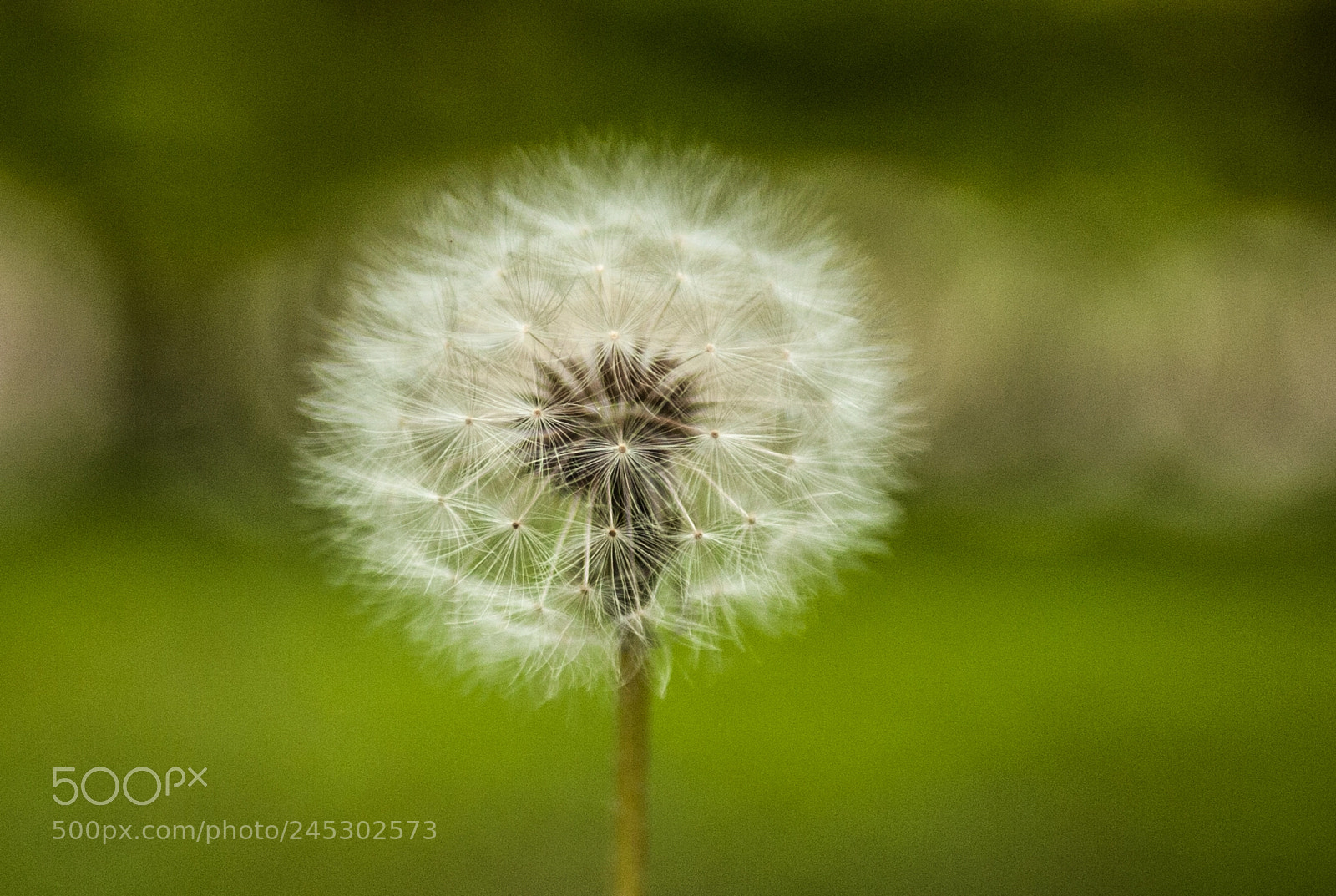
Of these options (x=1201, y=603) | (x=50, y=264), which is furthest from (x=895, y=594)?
→ (x=50, y=264)

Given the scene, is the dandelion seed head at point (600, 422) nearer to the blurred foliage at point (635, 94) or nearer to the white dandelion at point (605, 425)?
the white dandelion at point (605, 425)

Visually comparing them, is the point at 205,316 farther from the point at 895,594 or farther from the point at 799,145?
the point at 895,594

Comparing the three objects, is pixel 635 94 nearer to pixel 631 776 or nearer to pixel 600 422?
pixel 600 422

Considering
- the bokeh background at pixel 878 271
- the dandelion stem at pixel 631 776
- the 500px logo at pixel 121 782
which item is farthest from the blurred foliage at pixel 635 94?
the dandelion stem at pixel 631 776

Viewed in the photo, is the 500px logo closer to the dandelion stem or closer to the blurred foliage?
the dandelion stem

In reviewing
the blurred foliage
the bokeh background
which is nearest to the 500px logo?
the bokeh background
